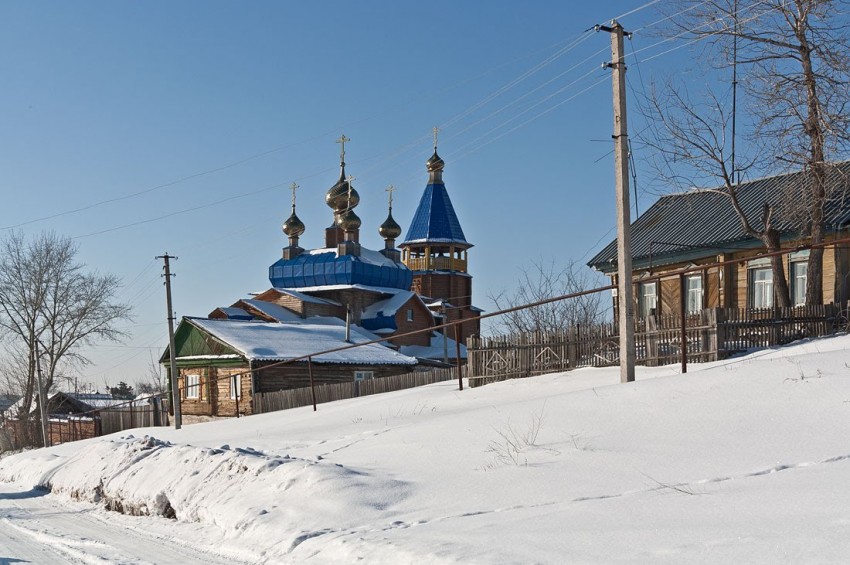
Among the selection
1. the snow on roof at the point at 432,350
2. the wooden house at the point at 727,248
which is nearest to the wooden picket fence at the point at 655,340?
the wooden house at the point at 727,248

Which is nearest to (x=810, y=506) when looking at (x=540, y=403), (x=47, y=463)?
(x=540, y=403)

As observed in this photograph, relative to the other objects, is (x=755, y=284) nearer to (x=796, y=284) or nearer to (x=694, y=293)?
(x=796, y=284)

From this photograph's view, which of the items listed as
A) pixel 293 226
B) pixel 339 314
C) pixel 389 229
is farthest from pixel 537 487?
pixel 389 229

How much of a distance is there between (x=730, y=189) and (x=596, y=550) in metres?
16.8

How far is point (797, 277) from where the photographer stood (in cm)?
2145

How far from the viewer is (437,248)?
6159 cm

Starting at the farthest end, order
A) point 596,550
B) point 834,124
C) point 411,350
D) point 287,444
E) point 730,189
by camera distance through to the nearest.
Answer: point 411,350
point 730,189
point 834,124
point 287,444
point 596,550

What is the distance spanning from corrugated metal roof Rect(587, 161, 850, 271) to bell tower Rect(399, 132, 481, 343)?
32.1 metres

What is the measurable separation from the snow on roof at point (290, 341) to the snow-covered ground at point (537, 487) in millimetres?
22427

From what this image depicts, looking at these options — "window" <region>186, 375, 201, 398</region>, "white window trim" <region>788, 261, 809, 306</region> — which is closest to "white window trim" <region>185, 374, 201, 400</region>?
"window" <region>186, 375, 201, 398</region>

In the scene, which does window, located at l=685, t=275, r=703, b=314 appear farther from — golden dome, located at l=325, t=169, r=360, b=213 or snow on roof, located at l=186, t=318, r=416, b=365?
golden dome, located at l=325, t=169, r=360, b=213

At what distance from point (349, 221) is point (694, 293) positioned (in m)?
28.6

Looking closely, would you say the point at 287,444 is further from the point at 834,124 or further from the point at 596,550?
the point at 834,124

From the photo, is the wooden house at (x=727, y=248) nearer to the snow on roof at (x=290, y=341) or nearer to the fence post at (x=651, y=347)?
the fence post at (x=651, y=347)
